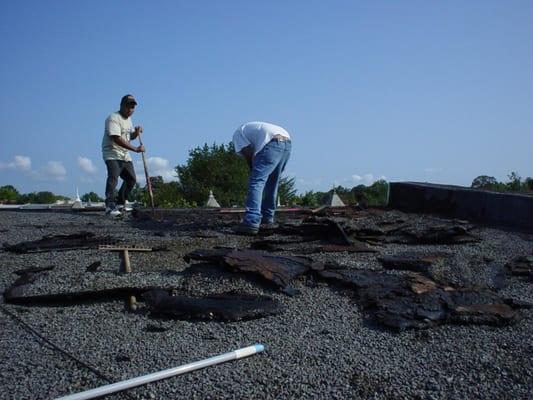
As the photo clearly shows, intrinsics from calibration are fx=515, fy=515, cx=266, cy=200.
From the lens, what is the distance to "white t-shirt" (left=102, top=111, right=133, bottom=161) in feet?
27.8

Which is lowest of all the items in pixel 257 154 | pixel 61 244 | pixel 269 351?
pixel 269 351

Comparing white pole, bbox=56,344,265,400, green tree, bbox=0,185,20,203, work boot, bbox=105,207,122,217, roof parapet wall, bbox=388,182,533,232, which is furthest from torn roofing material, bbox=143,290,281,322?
green tree, bbox=0,185,20,203

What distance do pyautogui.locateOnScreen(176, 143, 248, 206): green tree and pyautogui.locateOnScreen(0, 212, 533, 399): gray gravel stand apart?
38.7 metres

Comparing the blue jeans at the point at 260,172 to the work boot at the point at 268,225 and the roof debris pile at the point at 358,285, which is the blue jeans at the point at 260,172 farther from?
the roof debris pile at the point at 358,285

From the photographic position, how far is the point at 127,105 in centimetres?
863

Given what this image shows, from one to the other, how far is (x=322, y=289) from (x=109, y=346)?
1610 mm

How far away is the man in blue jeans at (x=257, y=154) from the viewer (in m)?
6.25

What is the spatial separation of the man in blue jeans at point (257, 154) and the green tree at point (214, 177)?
116 feet

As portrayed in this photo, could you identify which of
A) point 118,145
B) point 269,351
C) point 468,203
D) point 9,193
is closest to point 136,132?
point 118,145

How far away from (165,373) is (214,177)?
139 ft

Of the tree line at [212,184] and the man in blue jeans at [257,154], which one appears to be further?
the tree line at [212,184]

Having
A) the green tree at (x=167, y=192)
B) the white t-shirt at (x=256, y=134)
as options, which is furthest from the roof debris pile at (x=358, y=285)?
the green tree at (x=167, y=192)

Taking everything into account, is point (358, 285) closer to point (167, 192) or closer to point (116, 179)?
point (116, 179)

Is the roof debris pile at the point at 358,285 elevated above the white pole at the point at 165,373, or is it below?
above
